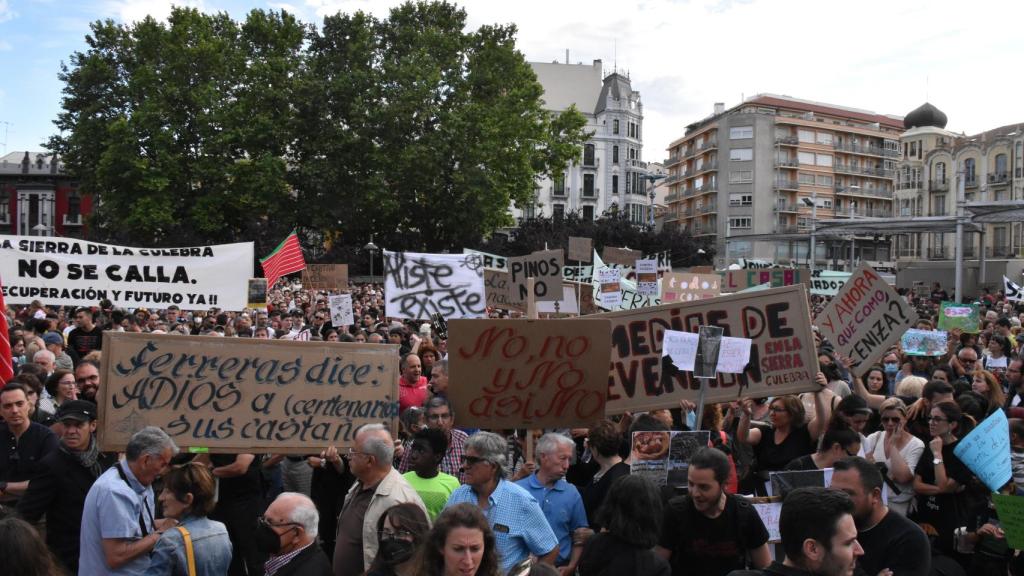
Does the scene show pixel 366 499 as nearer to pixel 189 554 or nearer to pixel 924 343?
pixel 189 554

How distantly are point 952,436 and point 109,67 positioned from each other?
142ft

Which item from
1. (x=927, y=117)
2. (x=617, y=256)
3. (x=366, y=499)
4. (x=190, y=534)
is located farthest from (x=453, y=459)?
(x=927, y=117)

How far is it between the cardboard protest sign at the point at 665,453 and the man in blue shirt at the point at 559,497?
1.43ft

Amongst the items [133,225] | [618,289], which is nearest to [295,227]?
[133,225]

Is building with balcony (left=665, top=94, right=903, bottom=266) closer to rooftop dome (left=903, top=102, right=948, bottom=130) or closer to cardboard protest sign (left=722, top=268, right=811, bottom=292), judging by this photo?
rooftop dome (left=903, top=102, right=948, bottom=130)

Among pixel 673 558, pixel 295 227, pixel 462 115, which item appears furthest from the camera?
pixel 295 227

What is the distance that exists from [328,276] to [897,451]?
62.3 ft

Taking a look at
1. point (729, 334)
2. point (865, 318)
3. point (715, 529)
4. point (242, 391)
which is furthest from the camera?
point (865, 318)

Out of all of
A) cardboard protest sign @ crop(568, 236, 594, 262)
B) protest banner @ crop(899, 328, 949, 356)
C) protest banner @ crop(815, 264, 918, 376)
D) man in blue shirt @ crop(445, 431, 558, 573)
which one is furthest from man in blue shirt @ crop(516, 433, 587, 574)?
cardboard protest sign @ crop(568, 236, 594, 262)

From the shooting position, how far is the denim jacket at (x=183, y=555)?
172 inches

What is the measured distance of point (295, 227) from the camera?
148ft

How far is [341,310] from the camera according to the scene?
1395 centimetres

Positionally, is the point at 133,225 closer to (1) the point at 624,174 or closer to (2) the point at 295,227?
(2) the point at 295,227

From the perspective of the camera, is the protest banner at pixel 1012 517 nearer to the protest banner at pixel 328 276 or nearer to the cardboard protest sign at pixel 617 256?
the cardboard protest sign at pixel 617 256
